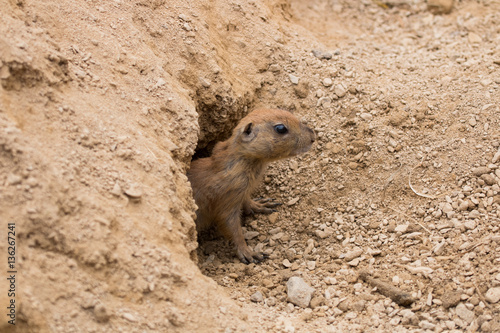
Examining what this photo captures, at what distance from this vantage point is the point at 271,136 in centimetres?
607

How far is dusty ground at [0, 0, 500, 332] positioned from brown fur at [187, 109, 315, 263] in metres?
0.46

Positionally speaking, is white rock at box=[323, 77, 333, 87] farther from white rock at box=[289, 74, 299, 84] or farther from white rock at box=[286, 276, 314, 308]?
white rock at box=[286, 276, 314, 308]

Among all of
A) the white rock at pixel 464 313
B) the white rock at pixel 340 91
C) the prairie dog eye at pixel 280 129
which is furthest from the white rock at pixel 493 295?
the white rock at pixel 340 91

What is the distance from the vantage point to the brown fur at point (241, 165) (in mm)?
6078

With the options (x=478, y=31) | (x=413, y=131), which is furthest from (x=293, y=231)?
(x=478, y=31)

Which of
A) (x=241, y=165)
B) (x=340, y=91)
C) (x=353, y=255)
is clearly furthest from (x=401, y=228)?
(x=340, y=91)

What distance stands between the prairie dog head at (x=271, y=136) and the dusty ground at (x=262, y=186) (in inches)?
23.2

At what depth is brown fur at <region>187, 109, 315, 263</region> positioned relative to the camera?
19.9ft

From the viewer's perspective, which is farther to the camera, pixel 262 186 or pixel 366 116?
pixel 262 186

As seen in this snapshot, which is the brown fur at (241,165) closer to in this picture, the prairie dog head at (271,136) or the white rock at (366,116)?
the prairie dog head at (271,136)

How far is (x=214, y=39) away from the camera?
661 centimetres

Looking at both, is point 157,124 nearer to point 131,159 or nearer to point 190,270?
point 131,159

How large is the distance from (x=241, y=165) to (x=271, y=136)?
1.81ft

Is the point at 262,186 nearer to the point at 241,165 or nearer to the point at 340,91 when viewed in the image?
the point at 241,165
